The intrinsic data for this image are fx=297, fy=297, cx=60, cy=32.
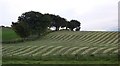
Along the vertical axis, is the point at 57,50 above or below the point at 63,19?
below

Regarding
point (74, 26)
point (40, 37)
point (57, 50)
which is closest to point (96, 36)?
point (40, 37)

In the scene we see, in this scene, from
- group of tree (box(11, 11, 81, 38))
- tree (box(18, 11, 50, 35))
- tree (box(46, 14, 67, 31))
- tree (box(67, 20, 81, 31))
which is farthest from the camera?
tree (box(67, 20, 81, 31))

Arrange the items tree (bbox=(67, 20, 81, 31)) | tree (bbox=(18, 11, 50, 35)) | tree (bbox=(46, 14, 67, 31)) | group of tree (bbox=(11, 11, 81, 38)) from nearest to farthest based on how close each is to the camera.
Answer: group of tree (bbox=(11, 11, 81, 38)), tree (bbox=(18, 11, 50, 35)), tree (bbox=(46, 14, 67, 31)), tree (bbox=(67, 20, 81, 31))

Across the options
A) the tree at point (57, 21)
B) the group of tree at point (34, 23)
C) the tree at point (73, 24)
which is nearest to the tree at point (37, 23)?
the group of tree at point (34, 23)

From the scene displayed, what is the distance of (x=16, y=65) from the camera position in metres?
36.4

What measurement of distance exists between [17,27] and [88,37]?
102ft

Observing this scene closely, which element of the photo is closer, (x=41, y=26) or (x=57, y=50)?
(x=57, y=50)

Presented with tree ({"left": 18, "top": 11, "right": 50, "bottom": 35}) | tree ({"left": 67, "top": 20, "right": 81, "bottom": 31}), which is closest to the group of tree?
tree ({"left": 18, "top": 11, "right": 50, "bottom": 35})

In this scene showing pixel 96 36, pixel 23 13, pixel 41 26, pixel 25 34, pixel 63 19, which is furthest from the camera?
pixel 63 19

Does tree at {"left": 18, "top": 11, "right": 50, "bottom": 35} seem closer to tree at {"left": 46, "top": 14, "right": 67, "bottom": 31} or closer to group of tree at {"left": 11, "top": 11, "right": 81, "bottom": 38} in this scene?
group of tree at {"left": 11, "top": 11, "right": 81, "bottom": 38}

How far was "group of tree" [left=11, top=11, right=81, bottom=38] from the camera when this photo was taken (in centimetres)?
12706

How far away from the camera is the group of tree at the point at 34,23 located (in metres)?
127

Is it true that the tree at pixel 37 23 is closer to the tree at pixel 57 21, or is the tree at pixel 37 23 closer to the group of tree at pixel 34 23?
the group of tree at pixel 34 23

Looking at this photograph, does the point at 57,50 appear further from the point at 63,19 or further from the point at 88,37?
the point at 63,19
